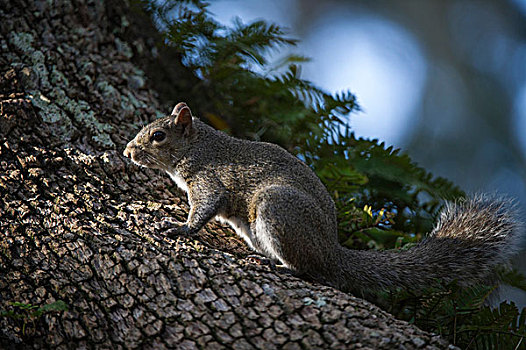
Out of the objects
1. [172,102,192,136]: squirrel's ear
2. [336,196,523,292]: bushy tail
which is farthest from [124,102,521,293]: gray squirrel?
[172,102,192,136]: squirrel's ear

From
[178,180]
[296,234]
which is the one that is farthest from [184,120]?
[296,234]

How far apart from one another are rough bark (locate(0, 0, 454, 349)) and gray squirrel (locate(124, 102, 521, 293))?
18 centimetres

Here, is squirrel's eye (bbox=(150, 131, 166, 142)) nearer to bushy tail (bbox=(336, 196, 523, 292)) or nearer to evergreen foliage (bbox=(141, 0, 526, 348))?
evergreen foliage (bbox=(141, 0, 526, 348))

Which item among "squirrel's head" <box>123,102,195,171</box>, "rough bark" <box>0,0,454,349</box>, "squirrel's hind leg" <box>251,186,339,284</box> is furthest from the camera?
"squirrel's head" <box>123,102,195,171</box>

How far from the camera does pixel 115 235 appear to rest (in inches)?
99.6

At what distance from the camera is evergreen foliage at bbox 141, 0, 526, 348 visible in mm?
3893

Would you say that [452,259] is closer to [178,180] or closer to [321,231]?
[321,231]

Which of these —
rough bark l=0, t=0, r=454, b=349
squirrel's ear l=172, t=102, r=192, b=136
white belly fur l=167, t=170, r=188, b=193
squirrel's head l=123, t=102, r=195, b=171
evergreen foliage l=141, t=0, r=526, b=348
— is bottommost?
rough bark l=0, t=0, r=454, b=349

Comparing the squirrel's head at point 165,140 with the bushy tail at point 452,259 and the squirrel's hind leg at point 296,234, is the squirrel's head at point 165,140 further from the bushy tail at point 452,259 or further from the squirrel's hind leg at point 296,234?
the bushy tail at point 452,259

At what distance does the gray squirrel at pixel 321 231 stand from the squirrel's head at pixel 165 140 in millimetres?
30

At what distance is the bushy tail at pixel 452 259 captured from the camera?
2926 mm

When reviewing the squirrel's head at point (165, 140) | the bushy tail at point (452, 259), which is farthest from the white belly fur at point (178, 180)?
the bushy tail at point (452, 259)

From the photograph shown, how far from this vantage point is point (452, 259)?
2951 mm

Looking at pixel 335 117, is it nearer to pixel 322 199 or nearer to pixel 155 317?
pixel 322 199
